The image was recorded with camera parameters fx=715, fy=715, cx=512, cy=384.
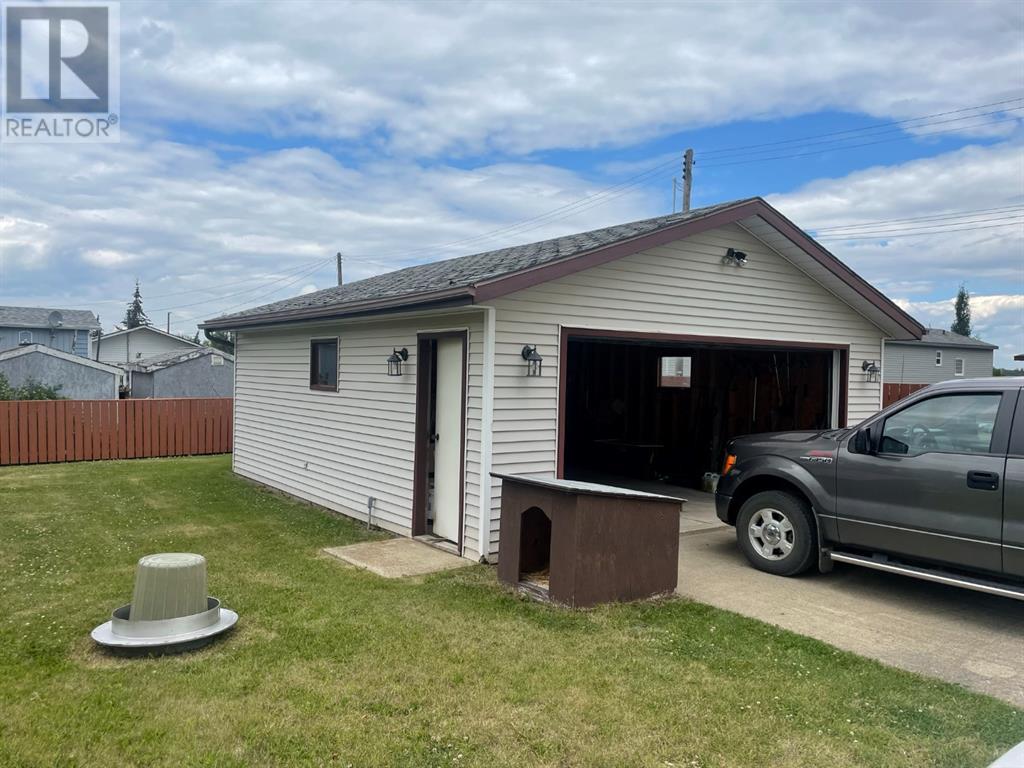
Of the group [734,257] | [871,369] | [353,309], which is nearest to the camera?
[353,309]

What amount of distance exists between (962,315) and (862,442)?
67.4m

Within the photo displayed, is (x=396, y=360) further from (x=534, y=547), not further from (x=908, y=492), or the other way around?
(x=908, y=492)

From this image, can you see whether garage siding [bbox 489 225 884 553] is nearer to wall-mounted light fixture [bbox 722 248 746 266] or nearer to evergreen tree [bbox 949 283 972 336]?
wall-mounted light fixture [bbox 722 248 746 266]

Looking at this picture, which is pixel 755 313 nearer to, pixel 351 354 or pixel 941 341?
pixel 351 354

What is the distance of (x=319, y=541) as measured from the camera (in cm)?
753

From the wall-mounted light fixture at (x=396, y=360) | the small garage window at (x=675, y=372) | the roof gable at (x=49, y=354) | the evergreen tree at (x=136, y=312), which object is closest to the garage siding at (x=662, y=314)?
the wall-mounted light fixture at (x=396, y=360)

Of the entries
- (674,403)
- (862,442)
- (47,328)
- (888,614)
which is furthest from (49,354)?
(888,614)

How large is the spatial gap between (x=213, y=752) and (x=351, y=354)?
20.1 feet

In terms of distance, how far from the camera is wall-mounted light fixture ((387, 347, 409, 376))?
25.3 feet

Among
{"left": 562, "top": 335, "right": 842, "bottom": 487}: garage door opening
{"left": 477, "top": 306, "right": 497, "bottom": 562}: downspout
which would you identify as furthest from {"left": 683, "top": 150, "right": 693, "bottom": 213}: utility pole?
{"left": 477, "top": 306, "right": 497, "bottom": 562}: downspout

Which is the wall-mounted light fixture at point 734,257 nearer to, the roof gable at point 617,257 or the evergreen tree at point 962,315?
the roof gable at point 617,257

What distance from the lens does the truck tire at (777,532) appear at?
6059 millimetres

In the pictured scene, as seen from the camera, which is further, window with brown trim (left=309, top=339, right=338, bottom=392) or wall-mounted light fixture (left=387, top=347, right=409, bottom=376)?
window with brown trim (left=309, top=339, right=338, bottom=392)

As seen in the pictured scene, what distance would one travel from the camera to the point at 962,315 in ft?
204
